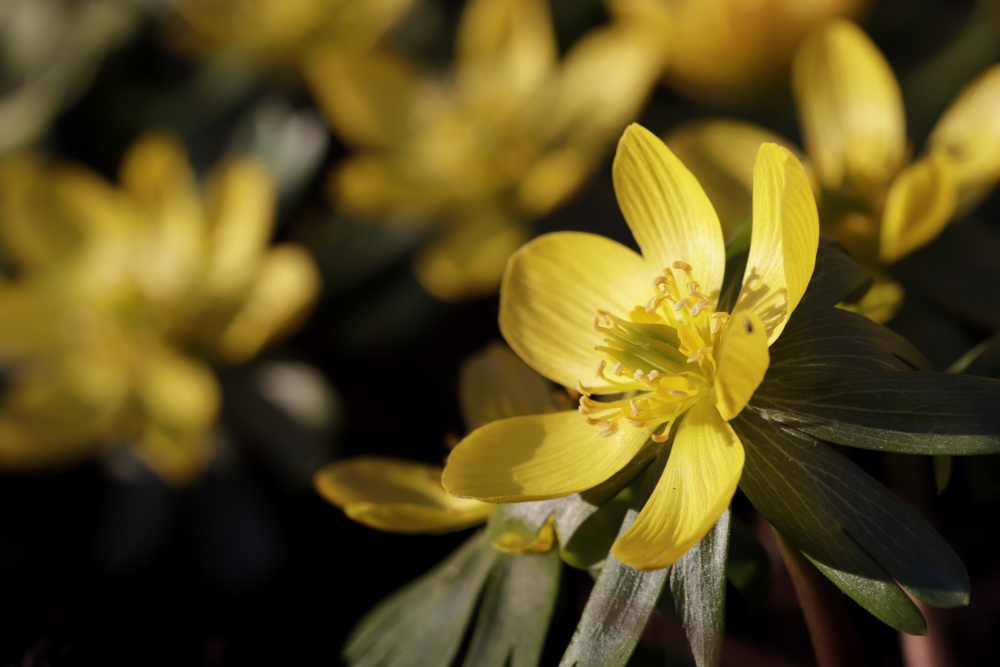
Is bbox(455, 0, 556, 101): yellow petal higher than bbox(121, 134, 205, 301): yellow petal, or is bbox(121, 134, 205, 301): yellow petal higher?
bbox(455, 0, 556, 101): yellow petal

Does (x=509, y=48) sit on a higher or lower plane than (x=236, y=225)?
higher

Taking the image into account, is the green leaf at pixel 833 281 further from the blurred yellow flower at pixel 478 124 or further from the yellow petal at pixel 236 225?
the yellow petal at pixel 236 225

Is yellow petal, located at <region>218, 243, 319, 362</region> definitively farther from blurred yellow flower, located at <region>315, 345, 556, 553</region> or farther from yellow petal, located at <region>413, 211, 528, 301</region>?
blurred yellow flower, located at <region>315, 345, 556, 553</region>

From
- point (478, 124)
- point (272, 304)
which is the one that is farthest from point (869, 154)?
point (272, 304)

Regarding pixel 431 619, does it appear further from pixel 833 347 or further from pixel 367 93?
pixel 367 93

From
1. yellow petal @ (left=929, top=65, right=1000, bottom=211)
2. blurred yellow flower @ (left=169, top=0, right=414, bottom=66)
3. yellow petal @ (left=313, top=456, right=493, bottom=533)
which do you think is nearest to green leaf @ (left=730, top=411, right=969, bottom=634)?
yellow petal @ (left=313, top=456, right=493, bottom=533)

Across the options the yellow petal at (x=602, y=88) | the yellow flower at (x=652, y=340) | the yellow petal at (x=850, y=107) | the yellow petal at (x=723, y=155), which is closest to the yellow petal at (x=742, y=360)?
the yellow flower at (x=652, y=340)

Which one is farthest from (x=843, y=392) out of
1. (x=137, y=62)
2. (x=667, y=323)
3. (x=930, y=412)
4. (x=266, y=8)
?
(x=137, y=62)
